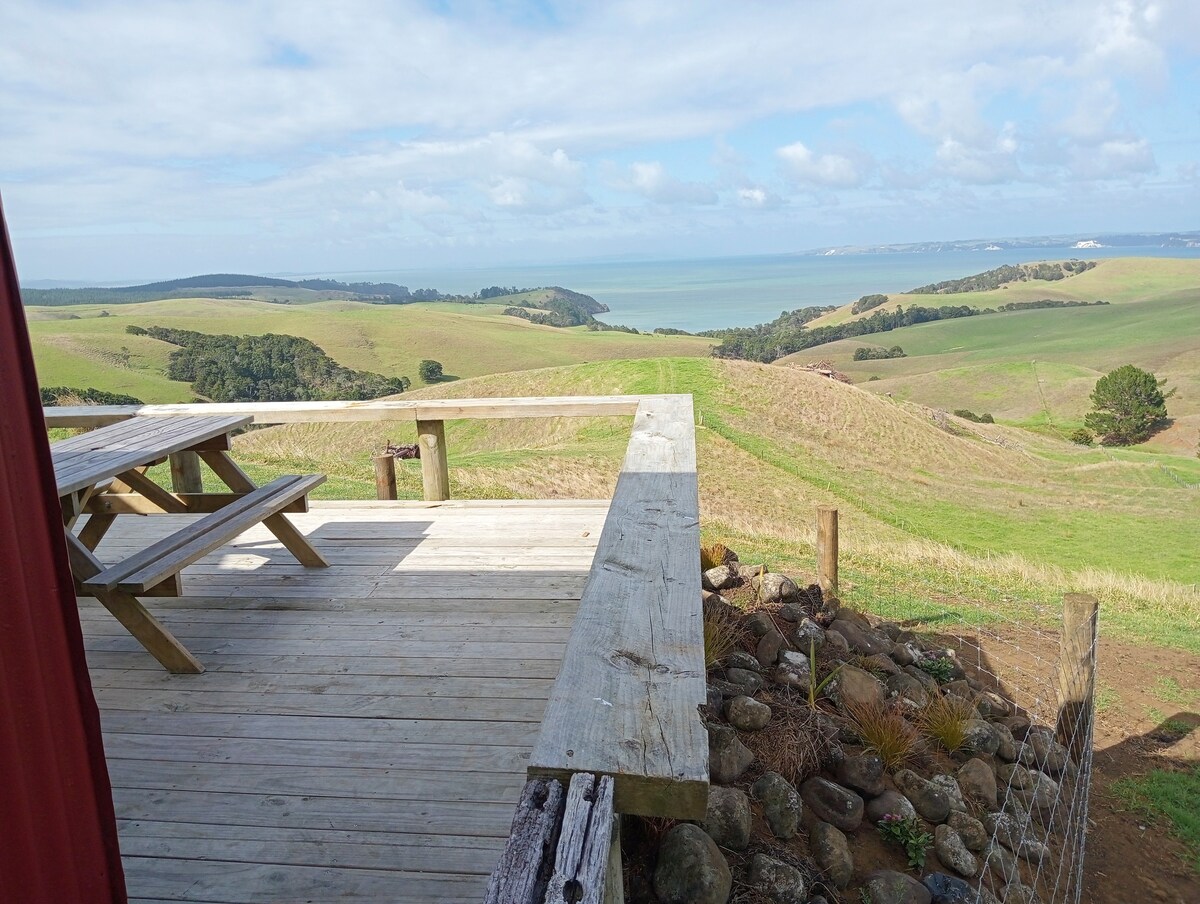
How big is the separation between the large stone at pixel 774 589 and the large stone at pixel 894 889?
224cm

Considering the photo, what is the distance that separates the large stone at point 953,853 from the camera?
3.15m

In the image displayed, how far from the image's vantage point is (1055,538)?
1762cm

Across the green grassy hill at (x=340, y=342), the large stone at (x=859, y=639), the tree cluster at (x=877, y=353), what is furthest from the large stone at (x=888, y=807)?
the tree cluster at (x=877, y=353)

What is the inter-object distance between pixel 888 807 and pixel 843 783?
193 millimetres

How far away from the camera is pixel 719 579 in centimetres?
525

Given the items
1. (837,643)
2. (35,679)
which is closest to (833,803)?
(837,643)

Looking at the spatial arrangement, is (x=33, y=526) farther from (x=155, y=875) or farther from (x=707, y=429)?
(x=707, y=429)

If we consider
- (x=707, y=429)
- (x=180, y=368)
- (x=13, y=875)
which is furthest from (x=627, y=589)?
(x=180, y=368)

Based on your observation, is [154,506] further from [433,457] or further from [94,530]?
[433,457]

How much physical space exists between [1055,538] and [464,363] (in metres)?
53.9

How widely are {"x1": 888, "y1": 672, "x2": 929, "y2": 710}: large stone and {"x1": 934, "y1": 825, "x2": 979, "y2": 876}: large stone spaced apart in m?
0.90

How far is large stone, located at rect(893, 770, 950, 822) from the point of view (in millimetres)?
3336

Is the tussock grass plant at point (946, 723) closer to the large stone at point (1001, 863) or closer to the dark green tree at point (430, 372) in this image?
the large stone at point (1001, 863)

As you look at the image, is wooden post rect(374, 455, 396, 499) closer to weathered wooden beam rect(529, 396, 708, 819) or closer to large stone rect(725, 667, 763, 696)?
large stone rect(725, 667, 763, 696)
